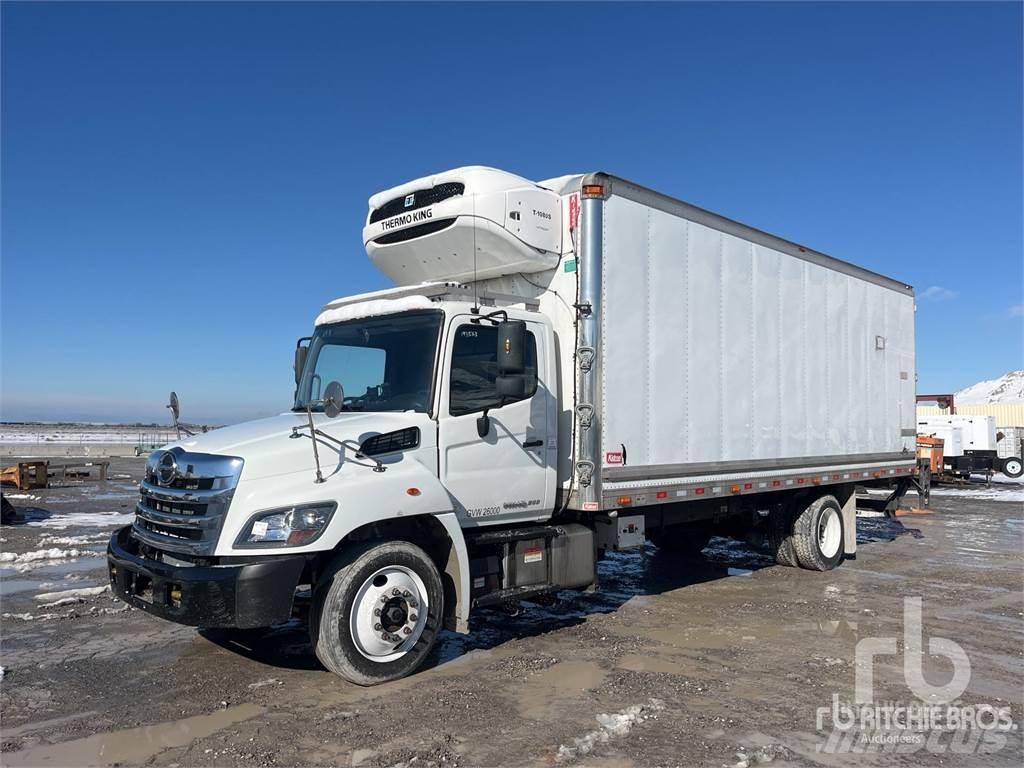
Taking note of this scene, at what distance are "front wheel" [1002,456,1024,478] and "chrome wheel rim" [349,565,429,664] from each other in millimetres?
31930

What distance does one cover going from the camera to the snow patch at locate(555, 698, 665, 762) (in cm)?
447

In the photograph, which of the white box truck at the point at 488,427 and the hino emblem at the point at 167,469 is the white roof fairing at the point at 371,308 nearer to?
the white box truck at the point at 488,427

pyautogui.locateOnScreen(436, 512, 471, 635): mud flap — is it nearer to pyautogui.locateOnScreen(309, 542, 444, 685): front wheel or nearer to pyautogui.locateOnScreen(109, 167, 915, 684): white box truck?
pyautogui.locateOnScreen(109, 167, 915, 684): white box truck

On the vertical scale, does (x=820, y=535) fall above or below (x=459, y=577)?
below

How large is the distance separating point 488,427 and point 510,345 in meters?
0.82

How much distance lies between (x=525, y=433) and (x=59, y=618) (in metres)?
4.83

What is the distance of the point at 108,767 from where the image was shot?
4227mm

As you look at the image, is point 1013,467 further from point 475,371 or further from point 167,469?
point 167,469

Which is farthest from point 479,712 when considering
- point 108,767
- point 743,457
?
point 743,457

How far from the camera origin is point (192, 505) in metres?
5.33

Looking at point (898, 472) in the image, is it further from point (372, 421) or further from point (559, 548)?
point (372, 421)

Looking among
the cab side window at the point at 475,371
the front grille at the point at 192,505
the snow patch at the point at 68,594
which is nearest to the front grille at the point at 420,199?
the cab side window at the point at 475,371

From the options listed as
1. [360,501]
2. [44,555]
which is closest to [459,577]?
[360,501]

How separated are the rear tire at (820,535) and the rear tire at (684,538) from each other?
1.17 metres
